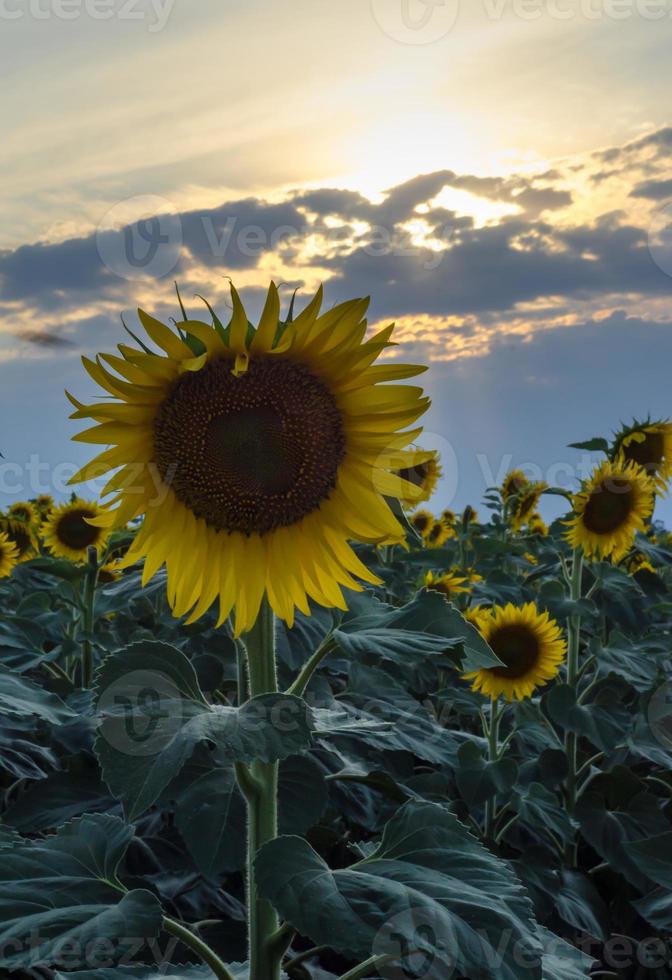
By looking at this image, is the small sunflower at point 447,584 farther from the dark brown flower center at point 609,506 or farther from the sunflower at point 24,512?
the sunflower at point 24,512

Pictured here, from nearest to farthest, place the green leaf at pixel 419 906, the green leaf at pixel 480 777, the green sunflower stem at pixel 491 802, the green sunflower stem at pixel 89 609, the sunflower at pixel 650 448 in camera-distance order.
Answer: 1. the green leaf at pixel 419 906
2. the green leaf at pixel 480 777
3. the green sunflower stem at pixel 491 802
4. the green sunflower stem at pixel 89 609
5. the sunflower at pixel 650 448

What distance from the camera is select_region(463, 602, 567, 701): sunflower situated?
4.38m

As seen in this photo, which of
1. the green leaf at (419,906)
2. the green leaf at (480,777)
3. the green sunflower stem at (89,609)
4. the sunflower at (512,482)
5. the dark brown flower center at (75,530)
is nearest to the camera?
the green leaf at (419,906)

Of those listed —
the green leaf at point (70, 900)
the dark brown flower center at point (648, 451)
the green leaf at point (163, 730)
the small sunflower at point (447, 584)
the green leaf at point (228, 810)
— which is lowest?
the small sunflower at point (447, 584)

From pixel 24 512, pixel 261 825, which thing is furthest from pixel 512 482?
pixel 261 825

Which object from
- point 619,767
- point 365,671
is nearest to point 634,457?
point 619,767

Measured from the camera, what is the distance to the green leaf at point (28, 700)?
2246mm

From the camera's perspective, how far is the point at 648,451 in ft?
18.2

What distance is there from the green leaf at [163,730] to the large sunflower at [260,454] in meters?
0.32

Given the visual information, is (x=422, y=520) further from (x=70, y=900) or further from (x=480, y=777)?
(x=70, y=900)

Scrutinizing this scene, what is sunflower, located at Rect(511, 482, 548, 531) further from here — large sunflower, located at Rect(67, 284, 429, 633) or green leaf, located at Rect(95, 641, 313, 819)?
green leaf, located at Rect(95, 641, 313, 819)

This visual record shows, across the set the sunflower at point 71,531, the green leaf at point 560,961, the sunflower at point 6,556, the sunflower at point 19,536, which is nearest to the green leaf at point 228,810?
the green leaf at point 560,961

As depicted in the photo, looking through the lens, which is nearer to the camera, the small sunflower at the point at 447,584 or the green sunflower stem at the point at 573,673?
the green sunflower stem at the point at 573,673

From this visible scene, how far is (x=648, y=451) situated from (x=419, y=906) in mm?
4237
